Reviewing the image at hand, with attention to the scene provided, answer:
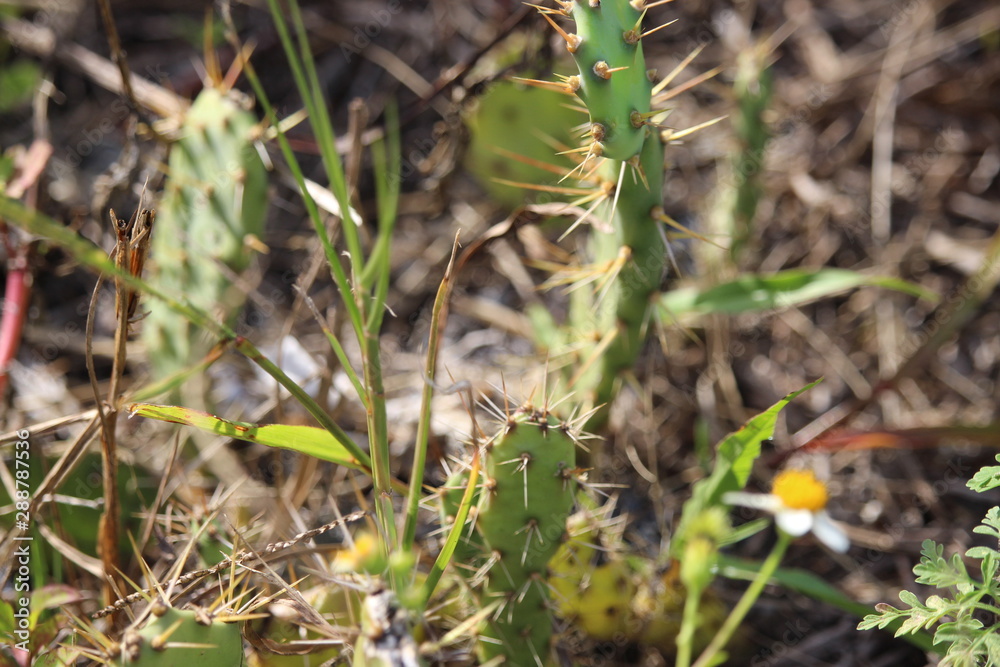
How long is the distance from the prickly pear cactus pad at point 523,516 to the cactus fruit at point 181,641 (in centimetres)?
41

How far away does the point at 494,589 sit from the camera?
131cm

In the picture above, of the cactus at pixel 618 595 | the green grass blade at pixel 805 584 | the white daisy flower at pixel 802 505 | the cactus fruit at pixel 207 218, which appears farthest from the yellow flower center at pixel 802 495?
the cactus fruit at pixel 207 218

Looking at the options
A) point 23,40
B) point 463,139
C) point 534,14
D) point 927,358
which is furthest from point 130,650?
point 23,40

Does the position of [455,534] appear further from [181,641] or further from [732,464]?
[732,464]

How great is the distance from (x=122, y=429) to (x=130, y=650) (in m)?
1.03

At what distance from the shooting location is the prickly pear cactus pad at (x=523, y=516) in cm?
120

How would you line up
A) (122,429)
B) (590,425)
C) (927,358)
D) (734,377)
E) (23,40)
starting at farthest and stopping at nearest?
(23,40) < (734,377) < (927,358) < (122,429) < (590,425)

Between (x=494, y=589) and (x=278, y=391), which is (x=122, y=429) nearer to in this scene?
(x=278, y=391)

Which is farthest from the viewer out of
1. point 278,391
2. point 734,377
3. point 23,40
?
point 23,40

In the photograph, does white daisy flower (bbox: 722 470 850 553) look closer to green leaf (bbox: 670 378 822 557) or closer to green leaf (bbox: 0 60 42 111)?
green leaf (bbox: 670 378 822 557)

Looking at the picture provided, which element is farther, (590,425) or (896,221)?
(896,221)

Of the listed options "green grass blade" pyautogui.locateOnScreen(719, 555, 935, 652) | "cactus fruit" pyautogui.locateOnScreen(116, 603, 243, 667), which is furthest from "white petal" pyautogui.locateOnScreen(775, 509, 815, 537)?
"cactus fruit" pyautogui.locateOnScreen(116, 603, 243, 667)

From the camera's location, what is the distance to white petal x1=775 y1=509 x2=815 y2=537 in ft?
4.66

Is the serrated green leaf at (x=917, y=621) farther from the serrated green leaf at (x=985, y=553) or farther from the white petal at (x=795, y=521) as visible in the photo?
the white petal at (x=795, y=521)
